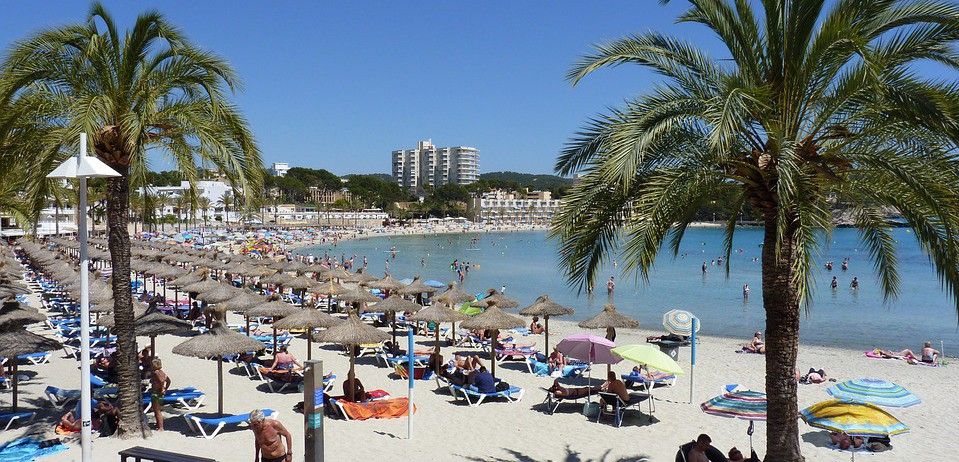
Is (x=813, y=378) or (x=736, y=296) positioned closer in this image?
(x=813, y=378)

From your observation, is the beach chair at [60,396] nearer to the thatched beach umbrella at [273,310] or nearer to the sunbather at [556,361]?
the thatched beach umbrella at [273,310]

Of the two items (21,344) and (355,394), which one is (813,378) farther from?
(21,344)

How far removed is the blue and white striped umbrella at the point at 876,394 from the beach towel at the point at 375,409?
6028 millimetres

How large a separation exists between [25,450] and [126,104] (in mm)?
4139

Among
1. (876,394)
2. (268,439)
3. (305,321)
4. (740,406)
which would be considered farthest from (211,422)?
(876,394)

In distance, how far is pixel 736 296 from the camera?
113ft

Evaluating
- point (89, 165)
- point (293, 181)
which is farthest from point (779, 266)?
Answer: point (293, 181)

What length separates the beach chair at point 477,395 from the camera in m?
11.0

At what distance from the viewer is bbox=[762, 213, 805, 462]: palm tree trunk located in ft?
17.5

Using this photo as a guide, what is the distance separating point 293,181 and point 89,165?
13817 cm

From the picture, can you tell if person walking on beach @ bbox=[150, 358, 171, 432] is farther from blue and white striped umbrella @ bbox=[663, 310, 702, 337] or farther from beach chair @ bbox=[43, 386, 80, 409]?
blue and white striped umbrella @ bbox=[663, 310, 702, 337]

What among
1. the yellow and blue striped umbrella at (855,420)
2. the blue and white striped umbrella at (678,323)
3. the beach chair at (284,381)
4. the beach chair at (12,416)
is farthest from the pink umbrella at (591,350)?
the beach chair at (12,416)

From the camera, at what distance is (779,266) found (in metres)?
5.34

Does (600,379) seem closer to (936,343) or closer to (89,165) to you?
(89,165)
